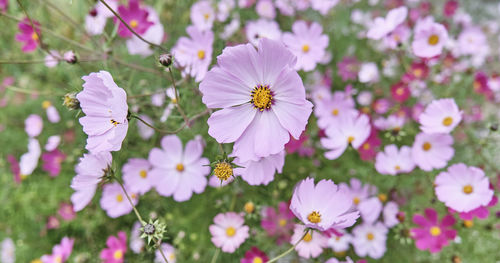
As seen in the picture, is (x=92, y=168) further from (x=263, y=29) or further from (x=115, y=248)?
(x=263, y=29)

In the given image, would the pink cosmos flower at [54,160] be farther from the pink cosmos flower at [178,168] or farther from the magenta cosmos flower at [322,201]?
the magenta cosmos flower at [322,201]

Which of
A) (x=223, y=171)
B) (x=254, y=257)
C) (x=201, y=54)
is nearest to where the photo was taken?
(x=223, y=171)

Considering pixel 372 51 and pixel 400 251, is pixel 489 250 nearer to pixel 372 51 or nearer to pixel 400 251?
pixel 400 251

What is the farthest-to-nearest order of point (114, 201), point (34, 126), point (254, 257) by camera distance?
point (34, 126) → point (114, 201) → point (254, 257)

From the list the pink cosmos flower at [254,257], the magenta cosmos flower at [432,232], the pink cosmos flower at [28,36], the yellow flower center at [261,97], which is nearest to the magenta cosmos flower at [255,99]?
the yellow flower center at [261,97]

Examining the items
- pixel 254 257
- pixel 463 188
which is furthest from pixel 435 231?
pixel 254 257

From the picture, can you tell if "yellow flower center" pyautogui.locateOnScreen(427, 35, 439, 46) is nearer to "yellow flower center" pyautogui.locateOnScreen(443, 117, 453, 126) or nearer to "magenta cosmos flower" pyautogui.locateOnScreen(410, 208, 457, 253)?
"yellow flower center" pyautogui.locateOnScreen(443, 117, 453, 126)

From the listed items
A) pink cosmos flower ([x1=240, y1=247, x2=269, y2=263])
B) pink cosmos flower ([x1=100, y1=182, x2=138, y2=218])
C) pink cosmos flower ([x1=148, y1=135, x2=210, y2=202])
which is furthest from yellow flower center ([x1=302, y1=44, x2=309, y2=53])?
pink cosmos flower ([x1=100, y1=182, x2=138, y2=218])

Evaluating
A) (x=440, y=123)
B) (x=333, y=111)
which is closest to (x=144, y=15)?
(x=333, y=111)
